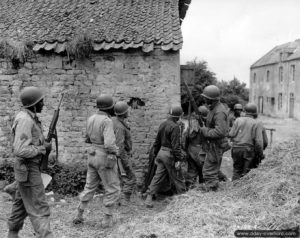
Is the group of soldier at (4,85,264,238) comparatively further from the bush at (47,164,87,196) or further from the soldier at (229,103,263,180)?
the bush at (47,164,87,196)

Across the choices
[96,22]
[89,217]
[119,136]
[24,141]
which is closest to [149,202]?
[89,217]

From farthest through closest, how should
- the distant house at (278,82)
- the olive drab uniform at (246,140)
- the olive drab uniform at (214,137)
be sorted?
the distant house at (278,82)
the olive drab uniform at (246,140)
the olive drab uniform at (214,137)

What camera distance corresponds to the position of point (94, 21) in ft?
30.0

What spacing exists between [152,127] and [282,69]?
3204 centimetres

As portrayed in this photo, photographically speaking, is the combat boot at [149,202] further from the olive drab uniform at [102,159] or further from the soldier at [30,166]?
the soldier at [30,166]

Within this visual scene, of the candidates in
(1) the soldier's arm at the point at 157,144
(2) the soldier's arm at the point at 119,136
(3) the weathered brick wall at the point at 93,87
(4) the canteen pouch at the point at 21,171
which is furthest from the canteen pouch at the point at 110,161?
(3) the weathered brick wall at the point at 93,87

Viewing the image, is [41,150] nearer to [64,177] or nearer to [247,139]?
[64,177]

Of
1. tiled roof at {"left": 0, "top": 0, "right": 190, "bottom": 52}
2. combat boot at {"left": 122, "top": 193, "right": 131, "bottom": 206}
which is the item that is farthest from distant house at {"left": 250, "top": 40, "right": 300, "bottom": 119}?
combat boot at {"left": 122, "top": 193, "right": 131, "bottom": 206}

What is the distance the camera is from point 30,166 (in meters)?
4.55

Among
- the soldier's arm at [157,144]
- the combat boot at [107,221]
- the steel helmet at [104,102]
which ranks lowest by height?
the combat boot at [107,221]

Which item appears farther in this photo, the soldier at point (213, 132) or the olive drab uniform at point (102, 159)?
the soldier at point (213, 132)

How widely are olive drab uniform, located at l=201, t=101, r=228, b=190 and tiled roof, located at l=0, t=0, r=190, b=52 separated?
7.88 feet

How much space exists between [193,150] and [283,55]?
106 feet

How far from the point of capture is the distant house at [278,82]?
1371 inches
